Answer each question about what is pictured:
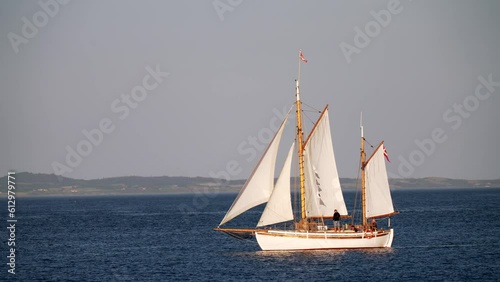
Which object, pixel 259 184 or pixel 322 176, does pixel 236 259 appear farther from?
pixel 322 176

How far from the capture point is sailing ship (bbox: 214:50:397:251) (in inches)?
2825

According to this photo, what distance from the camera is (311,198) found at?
75562 mm

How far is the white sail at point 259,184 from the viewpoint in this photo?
233 ft

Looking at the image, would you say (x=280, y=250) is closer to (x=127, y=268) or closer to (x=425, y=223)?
(x=127, y=268)

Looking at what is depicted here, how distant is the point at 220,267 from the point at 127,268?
8001mm

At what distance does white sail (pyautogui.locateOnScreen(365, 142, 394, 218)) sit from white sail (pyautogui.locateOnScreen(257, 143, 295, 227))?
9.17m

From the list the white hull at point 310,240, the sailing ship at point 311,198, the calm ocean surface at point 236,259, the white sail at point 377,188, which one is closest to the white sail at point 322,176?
the sailing ship at point 311,198

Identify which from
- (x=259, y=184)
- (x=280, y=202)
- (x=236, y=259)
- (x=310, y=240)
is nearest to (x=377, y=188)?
(x=310, y=240)

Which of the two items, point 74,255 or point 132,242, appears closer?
point 74,255

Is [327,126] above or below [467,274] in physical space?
above

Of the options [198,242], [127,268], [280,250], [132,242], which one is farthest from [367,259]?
[132,242]

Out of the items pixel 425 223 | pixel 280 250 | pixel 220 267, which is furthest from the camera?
pixel 425 223

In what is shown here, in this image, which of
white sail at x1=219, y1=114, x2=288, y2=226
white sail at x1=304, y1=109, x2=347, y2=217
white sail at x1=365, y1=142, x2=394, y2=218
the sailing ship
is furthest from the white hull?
white sail at x1=219, y1=114, x2=288, y2=226

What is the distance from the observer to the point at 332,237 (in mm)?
73562
